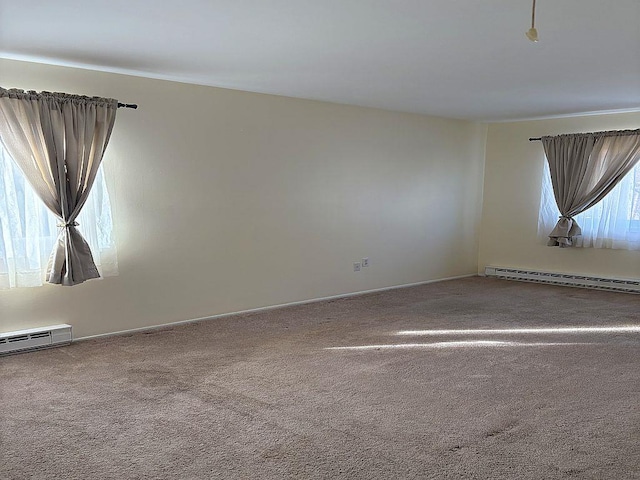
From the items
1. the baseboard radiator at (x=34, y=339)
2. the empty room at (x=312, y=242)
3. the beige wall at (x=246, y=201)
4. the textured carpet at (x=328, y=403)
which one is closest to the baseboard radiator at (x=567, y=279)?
the empty room at (x=312, y=242)

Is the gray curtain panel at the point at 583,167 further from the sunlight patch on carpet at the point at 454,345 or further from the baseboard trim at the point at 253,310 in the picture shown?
the sunlight patch on carpet at the point at 454,345

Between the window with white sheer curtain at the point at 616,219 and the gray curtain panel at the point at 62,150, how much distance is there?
5672 mm

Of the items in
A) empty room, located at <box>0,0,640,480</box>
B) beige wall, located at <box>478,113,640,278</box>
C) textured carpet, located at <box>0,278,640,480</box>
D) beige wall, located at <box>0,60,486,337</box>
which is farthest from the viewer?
beige wall, located at <box>478,113,640,278</box>

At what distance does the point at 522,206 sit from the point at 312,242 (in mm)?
3284

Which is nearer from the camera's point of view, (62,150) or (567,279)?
(62,150)

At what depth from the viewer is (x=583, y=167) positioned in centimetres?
675

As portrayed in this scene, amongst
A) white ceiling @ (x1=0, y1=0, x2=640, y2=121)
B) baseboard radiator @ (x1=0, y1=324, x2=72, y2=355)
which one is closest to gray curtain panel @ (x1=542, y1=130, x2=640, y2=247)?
white ceiling @ (x1=0, y1=0, x2=640, y2=121)

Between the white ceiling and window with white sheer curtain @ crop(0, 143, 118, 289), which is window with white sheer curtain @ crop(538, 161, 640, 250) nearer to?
the white ceiling

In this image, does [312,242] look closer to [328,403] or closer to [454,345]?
[454,345]

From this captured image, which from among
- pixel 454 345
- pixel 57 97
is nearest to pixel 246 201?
pixel 57 97

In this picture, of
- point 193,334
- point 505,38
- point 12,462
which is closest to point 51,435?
point 12,462

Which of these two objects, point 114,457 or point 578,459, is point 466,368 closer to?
point 578,459

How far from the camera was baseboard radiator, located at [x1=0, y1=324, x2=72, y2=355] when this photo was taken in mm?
4039

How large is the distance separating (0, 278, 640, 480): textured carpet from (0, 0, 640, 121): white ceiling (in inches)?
86.1
